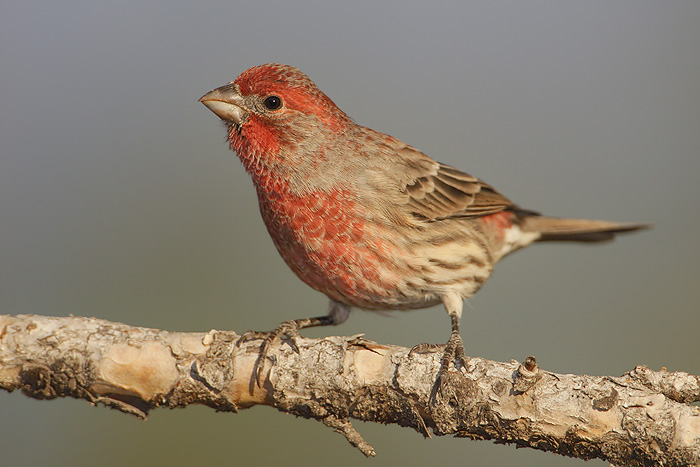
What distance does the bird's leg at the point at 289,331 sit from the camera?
387 centimetres

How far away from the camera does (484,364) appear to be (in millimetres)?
3641

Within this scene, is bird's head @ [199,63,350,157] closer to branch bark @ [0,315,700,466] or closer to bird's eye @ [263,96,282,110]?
bird's eye @ [263,96,282,110]

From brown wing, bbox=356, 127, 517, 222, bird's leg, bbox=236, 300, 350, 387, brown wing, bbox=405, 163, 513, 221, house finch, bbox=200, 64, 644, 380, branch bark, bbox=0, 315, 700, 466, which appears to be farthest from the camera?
brown wing, bbox=405, 163, 513, 221

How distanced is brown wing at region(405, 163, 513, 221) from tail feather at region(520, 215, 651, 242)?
442 millimetres

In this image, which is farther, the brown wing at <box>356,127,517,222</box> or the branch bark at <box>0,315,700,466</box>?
the brown wing at <box>356,127,517,222</box>

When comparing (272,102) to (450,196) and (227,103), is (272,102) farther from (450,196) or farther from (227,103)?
(450,196)

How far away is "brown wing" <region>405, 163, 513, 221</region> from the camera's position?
511cm

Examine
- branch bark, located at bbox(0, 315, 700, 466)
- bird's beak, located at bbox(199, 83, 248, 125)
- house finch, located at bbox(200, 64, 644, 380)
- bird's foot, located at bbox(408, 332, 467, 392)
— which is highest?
bird's beak, located at bbox(199, 83, 248, 125)

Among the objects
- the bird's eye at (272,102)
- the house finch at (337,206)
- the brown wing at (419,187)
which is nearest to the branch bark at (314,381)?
the house finch at (337,206)

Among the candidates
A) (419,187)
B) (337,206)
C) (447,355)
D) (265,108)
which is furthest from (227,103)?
(447,355)

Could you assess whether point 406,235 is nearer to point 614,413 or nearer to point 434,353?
point 434,353

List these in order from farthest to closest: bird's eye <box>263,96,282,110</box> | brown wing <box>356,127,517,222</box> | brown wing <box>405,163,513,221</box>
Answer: brown wing <box>405,163,513,221</box> < brown wing <box>356,127,517,222</box> < bird's eye <box>263,96,282,110</box>

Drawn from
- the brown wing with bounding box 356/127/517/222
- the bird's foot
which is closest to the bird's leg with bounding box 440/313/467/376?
the bird's foot

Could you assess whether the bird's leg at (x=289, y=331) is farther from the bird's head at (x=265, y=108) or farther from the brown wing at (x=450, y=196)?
the bird's head at (x=265, y=108)
